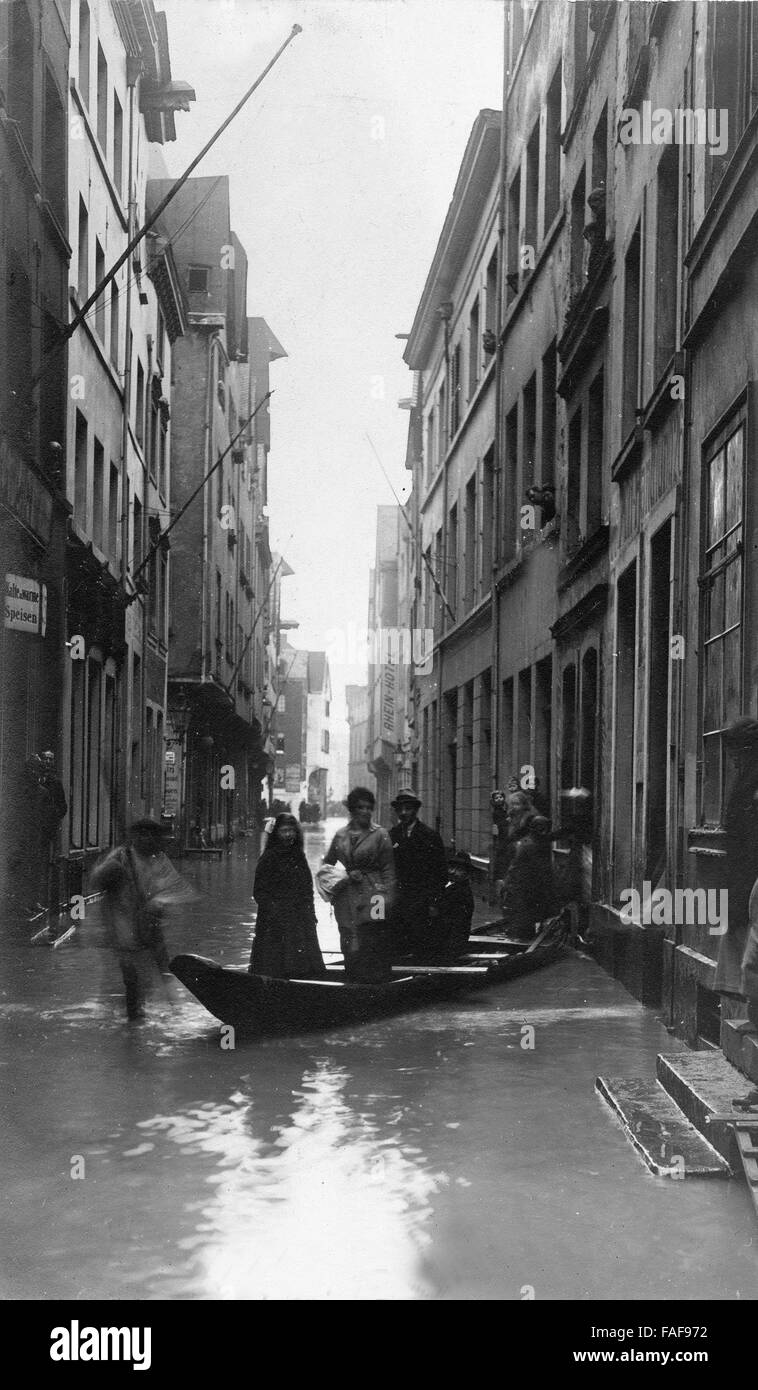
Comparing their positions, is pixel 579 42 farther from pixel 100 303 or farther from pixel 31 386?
pixel 31 386

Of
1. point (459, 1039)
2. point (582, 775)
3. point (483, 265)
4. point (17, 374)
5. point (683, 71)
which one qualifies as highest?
point (483, 265)

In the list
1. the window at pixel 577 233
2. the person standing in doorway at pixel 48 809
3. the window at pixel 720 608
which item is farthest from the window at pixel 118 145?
the window at pixel 720 608

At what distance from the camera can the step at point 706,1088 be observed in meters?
6.63

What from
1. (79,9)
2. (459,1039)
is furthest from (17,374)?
(459,1039)

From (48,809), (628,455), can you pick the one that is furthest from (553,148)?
(48,809)

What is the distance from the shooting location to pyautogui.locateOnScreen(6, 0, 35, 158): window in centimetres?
1658

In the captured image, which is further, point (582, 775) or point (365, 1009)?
point (582, 775)

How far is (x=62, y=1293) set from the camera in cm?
484

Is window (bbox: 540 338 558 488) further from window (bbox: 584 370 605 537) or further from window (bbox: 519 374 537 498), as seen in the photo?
window (bbox: 584 370 605 537)

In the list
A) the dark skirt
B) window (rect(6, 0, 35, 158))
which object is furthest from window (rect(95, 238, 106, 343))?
the dark skirt

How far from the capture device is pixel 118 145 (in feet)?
81.9

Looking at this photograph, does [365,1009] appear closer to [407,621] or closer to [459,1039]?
[459,1039]

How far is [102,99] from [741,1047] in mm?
19215

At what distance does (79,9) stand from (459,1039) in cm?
1553
